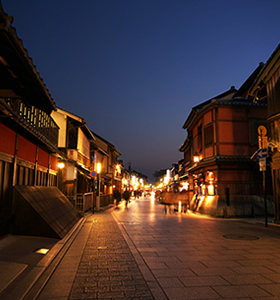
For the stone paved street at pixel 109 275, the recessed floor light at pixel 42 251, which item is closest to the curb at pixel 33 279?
the recessed floor light at pixel 42 251

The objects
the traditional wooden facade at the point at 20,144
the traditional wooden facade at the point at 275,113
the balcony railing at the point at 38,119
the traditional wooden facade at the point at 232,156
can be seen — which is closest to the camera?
the traditional wooden facade at the point at 20,144

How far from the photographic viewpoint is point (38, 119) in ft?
42.7

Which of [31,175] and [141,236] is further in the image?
[31,175]

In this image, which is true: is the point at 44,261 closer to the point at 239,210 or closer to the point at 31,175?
the point at 31,175

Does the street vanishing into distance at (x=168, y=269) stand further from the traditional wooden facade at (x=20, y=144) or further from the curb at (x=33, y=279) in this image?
the traditional wooden facade at (x=20, y=144)

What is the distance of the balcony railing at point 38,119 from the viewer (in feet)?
35.9

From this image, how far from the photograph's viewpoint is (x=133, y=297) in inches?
180

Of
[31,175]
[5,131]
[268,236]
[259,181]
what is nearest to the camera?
[5,131]

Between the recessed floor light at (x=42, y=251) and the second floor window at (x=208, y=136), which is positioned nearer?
the recessed floor light at (x=42, y=251)

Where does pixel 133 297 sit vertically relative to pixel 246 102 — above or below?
below

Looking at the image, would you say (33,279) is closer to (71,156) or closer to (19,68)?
(19,68)

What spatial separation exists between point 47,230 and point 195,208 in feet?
55.7

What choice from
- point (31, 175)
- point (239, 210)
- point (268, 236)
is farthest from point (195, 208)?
point (31, 175)

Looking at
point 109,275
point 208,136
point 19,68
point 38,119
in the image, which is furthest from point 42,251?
point 208,136
